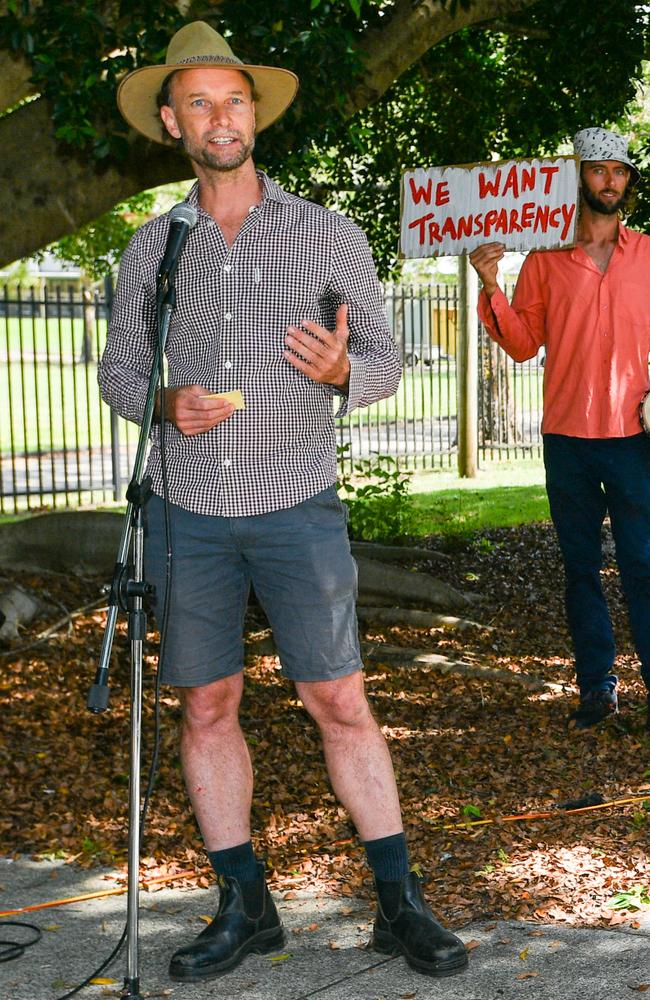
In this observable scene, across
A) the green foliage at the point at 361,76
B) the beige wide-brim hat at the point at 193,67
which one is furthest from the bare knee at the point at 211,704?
the green foliage at the point at 361,76

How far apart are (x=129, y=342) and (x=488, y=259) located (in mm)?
1853

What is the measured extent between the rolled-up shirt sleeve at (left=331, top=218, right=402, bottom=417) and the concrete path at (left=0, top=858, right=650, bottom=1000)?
1.56 metres

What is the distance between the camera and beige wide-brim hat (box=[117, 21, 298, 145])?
3695mm

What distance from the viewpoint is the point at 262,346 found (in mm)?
3682

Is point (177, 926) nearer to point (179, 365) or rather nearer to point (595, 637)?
point (179, 365)

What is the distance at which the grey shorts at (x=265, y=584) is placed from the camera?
3.71 m

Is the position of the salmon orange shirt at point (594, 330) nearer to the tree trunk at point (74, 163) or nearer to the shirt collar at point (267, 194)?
the shirt collar at point (267, 194)

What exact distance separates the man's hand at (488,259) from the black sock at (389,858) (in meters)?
2.38

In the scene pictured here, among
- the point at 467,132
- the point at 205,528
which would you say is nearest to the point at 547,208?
the point at 205,528

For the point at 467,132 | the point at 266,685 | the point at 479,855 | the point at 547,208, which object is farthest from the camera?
the point at 467,132

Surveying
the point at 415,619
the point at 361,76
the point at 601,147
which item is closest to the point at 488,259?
the point at 601,147

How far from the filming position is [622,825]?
186 inches

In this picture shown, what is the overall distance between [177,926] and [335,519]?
1.37 metres

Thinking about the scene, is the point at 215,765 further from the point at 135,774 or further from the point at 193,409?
the point at 193,409
